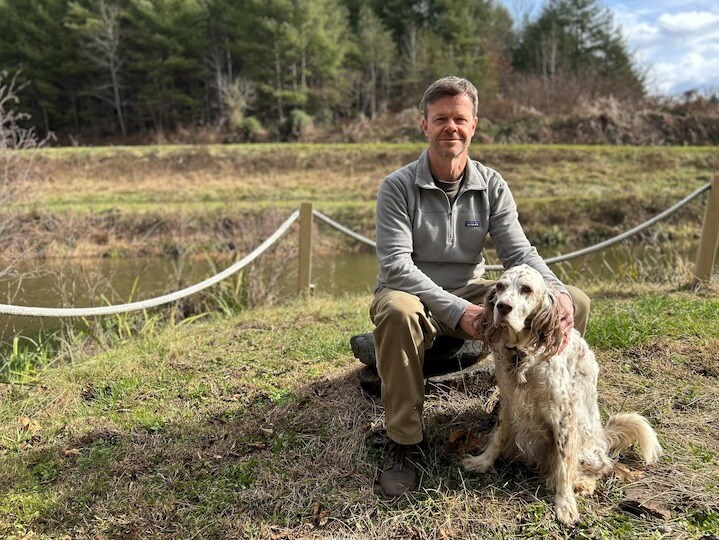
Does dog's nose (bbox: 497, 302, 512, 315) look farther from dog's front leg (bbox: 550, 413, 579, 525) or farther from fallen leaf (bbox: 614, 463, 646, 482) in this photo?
fallen leaf (bbox: 614, 463, 646, 482)

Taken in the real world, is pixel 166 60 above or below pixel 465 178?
above

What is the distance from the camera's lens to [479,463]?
102 inches

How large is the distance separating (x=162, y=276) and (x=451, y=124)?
7.53 metres

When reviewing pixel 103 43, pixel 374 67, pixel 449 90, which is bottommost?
pixel 449 90

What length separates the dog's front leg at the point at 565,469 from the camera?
2291 millimetres

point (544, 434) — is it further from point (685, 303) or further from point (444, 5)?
point (444, 5)

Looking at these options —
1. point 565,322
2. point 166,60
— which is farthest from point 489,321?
point 166,60

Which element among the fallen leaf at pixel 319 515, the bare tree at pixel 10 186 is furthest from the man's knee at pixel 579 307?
the bare tree at pixel 10 186

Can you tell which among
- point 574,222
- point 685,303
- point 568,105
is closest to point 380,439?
point 685,303

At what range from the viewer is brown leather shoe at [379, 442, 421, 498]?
8.20ft

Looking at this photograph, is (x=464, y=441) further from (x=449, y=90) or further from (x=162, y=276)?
(x=162, y=276)

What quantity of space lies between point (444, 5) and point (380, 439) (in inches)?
1475

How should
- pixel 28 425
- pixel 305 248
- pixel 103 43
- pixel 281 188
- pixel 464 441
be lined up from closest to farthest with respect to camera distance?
pixel 464 441
pixel 28 425
pixel 305 248
pixel 281 188
pixel 103 43

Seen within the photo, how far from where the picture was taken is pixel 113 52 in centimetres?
3316
